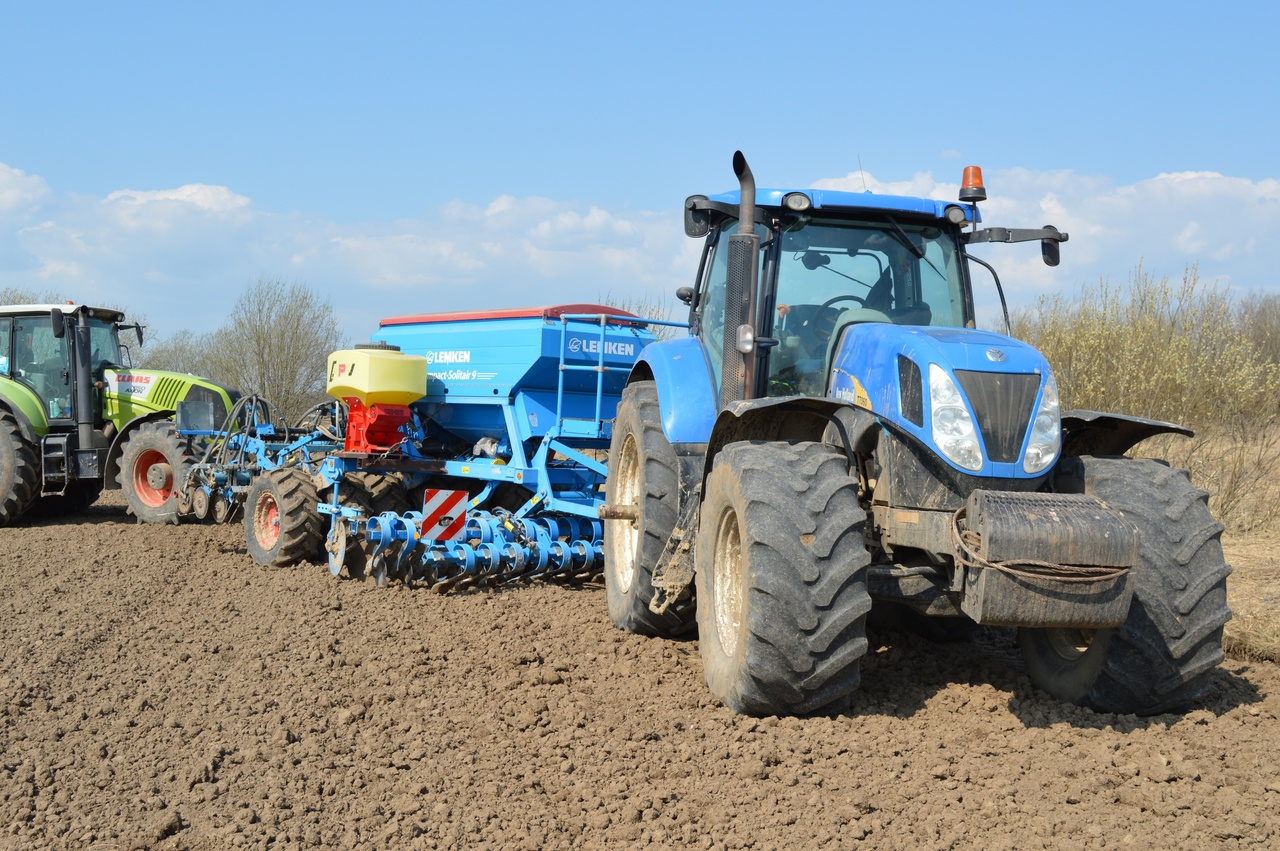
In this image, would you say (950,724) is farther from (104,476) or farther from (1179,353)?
(104,476)

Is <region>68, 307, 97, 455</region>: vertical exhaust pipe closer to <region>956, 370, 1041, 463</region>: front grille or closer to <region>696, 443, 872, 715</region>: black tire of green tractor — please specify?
<region>696, 443, 872, 715</region>: black tire of green tractor

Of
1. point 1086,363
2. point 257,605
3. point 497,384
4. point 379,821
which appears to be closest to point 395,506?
point 497,384

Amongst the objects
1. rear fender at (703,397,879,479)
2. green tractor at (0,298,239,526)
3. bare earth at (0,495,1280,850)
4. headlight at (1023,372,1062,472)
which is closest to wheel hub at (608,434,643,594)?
bare earth at (0,495,1280,850)

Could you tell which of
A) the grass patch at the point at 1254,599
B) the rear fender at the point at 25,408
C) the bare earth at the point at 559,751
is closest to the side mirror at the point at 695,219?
the bare earth at the point at 559,751

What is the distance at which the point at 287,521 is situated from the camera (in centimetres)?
841

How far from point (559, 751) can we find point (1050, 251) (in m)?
3.17

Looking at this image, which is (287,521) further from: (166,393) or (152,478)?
(166,393)

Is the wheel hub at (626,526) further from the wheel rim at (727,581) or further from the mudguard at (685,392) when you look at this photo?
the wheel rim at (727,581)

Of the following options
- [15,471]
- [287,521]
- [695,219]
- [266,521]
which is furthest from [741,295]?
[15,471]

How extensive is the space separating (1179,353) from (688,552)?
677cm

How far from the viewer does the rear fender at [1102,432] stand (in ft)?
15.4

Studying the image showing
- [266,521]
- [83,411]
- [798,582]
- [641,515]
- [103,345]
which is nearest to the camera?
[798,582]

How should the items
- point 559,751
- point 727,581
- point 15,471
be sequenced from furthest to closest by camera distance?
1. point 15,471
2. point 727,581
3. point 559,751

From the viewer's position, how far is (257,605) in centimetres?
716
